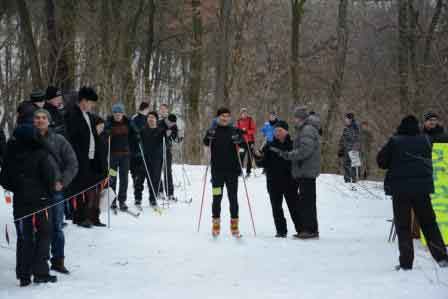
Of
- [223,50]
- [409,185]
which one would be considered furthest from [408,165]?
[223,50]

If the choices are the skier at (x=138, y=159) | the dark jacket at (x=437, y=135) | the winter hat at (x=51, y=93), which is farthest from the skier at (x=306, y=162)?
the skier at (x=138, y=159)

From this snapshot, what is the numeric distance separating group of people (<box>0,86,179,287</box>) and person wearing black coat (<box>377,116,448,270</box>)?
3660 mm

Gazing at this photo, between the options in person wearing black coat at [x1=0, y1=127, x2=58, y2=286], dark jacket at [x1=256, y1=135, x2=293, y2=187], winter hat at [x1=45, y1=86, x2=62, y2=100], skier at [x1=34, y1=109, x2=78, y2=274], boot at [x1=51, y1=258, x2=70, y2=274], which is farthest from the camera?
dark jacket at [x1=256, y1=135, x2=293, y2=187]

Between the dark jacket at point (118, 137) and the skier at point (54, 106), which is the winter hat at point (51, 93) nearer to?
the skier at point (54, 106)

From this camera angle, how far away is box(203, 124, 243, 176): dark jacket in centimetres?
1046

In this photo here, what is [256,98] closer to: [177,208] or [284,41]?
[284,41]

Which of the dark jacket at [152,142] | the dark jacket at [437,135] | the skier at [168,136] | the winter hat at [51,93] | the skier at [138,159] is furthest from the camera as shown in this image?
the skier at [168,136]

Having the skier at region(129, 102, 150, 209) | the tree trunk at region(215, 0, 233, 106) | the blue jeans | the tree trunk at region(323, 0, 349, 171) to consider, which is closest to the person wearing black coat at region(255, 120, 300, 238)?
the skier at region(129, 102, 150, 209)

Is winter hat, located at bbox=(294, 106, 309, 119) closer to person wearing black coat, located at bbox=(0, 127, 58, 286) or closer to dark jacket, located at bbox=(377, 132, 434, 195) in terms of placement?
dark jacket, located at bbox=(377, 132, 434, 195)

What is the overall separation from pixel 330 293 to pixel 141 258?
305cm

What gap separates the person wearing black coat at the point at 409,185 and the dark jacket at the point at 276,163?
8.66ft

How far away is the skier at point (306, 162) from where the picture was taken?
1052cm

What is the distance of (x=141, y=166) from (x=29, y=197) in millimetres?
6516

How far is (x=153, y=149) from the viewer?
45.0ft
